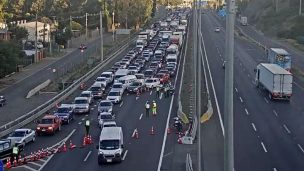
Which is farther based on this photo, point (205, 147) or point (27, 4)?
point (27, 4)

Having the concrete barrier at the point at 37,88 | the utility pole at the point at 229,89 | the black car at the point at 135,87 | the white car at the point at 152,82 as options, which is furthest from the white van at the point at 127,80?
the utility pole at the point at 229,89

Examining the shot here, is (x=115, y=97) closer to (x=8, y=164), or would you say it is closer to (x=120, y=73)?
(x=120, y=73)

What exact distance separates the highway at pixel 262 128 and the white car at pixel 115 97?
772 centimetres

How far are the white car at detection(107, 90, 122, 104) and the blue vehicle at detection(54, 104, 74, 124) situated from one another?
19.2 feet

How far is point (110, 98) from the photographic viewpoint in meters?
44.8

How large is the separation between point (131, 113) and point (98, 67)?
83.6 ft

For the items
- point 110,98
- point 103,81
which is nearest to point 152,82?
point 103,81

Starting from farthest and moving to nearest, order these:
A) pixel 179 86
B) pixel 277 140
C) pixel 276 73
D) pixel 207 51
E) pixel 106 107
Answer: pixel 207 51 → pixel 179 86 → pixel 276 73 → pixel 106 107 → pixel 277 140

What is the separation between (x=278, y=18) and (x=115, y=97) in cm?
9712

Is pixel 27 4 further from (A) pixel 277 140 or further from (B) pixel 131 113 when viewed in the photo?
(A) pixel 277 140

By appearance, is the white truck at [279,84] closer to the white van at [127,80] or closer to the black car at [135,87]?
the black car at [135,87]

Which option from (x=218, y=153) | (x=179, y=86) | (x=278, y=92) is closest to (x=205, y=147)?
(x=218, y=153)

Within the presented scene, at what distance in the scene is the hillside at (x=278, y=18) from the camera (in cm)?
11707

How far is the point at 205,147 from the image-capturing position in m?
28.3
